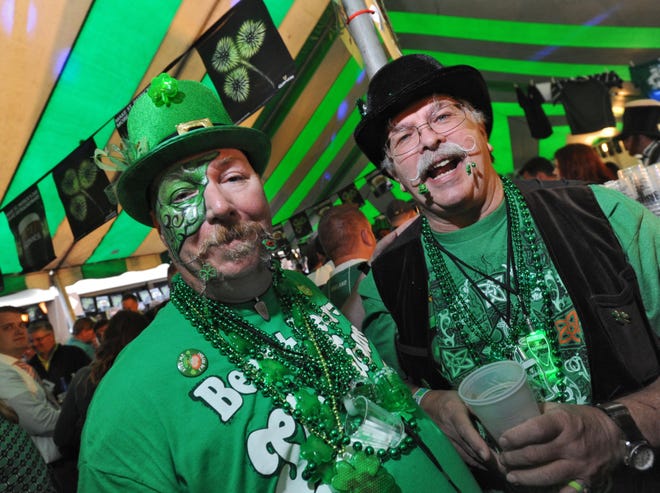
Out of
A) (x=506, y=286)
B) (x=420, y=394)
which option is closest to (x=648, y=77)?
(x=506, y=286)

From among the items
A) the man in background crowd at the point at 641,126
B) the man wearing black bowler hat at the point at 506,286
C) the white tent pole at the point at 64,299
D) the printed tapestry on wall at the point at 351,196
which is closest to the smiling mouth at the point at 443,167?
the man wearing black bowler hat at the point at 506,286

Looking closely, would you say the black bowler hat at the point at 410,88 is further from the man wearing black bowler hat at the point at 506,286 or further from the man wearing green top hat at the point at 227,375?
the man wearing green top hat at the point at 227,375

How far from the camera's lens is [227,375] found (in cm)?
146

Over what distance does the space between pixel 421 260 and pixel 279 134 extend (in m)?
6.79

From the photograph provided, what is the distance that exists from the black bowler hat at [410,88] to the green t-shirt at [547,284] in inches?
19.3

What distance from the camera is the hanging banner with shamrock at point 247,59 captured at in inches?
150

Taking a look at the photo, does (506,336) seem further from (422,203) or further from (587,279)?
(422,203)

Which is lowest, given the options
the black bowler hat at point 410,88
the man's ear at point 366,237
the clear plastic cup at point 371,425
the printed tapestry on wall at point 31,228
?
the clear plastic cup at point 371,425

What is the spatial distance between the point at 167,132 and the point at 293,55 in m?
5.45

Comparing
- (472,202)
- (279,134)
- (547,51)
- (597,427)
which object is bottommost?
(597,427)

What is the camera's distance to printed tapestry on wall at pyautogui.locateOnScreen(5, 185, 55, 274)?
19.9ft

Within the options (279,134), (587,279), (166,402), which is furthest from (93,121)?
(587,279)

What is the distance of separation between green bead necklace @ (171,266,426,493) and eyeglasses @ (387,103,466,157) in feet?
2.26

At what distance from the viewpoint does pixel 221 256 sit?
152 cm
